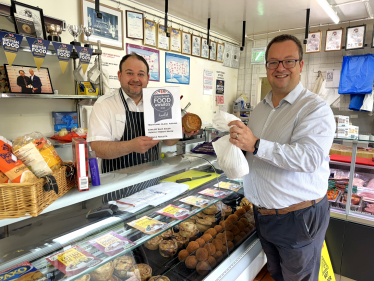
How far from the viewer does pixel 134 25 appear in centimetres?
391

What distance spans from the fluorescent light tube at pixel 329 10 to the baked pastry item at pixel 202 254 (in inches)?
164

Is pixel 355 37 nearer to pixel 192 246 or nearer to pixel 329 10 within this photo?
pixel 329 10

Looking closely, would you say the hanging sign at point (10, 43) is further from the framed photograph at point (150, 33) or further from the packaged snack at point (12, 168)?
the framed photograph at point (150, 33)

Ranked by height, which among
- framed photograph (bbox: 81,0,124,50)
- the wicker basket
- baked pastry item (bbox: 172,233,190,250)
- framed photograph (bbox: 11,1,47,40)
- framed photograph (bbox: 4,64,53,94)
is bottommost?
baked pastry item (bbox: 172,233,190,250)

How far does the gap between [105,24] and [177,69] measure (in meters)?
1.65

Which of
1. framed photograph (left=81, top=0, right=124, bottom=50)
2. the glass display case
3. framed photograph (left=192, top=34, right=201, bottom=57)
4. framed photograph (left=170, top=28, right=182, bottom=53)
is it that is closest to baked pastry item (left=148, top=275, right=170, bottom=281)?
the glass display case

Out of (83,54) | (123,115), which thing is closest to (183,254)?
(123,115)

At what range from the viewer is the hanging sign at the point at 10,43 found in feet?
7.17

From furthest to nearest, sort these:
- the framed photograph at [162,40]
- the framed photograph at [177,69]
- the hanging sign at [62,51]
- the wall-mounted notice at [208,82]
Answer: the wall-mounted notice at [208,82] < the framed photograph at [177,69] < the framed photograph at [162,40] < the hanging sign at [62,51]

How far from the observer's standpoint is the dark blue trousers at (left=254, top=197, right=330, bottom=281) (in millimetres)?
1507

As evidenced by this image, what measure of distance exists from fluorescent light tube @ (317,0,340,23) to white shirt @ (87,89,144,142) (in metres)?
3.68

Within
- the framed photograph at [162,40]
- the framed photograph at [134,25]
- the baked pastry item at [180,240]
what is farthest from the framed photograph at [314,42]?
the baked pastry item at [180,240]

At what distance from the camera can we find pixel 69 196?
42.4 inches

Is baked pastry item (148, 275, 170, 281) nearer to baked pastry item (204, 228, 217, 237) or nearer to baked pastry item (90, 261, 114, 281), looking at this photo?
baked pastry item (90, 261, 114, 281)
